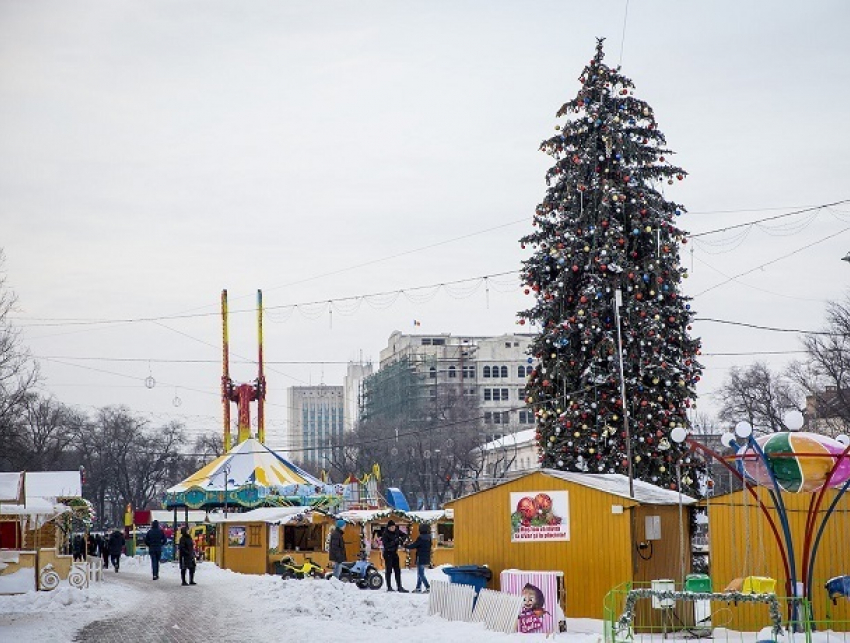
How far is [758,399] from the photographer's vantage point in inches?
2717

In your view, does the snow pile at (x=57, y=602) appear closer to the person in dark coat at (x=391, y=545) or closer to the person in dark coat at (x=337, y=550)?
the person in dark coat at (x=337, y=550)

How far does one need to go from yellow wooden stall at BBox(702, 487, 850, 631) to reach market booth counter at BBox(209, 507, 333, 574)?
69.4 ft

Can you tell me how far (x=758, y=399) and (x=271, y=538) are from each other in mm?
36224

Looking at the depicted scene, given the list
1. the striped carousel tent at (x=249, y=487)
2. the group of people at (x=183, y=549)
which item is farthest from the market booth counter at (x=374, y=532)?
the group of people at (x=183, y=549)

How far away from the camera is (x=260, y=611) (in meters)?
23.7

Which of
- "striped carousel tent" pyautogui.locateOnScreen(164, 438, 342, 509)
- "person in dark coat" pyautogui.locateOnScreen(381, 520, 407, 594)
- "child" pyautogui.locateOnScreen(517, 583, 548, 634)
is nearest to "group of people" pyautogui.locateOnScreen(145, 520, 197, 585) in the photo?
"person in dark coat" pyautogui.locateOnScreen(381, 520, 407, 594)

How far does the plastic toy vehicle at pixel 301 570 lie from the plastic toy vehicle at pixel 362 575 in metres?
3.80

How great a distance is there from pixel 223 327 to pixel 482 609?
43.2m

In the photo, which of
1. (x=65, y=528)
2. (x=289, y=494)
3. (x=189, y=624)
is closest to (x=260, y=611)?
(x=189, y=624)

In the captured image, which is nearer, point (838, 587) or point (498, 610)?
point (838, 587)

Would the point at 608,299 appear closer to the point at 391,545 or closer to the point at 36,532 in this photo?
the point at 391,545

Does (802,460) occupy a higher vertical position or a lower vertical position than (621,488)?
higher

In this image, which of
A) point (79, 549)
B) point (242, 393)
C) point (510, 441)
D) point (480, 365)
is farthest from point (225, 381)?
point (480, 365)

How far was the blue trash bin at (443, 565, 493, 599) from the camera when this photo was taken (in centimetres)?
2453
